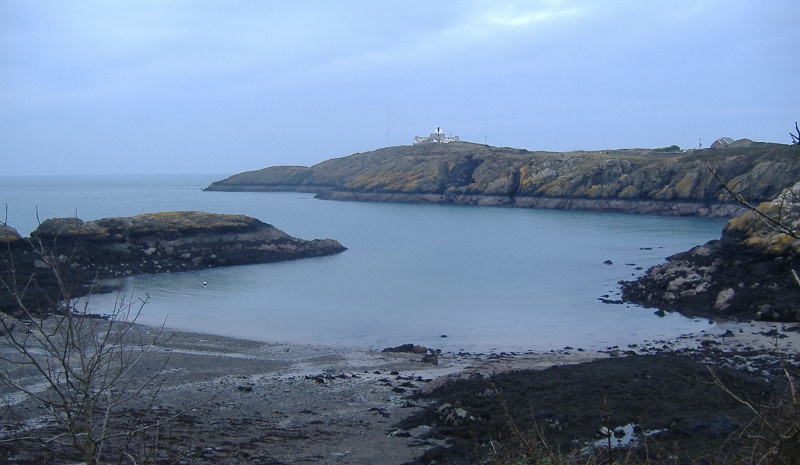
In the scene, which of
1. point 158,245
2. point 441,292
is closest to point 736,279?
point 441,292

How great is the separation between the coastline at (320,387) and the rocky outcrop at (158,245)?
42.5 ft

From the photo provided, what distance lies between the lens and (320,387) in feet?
47.3

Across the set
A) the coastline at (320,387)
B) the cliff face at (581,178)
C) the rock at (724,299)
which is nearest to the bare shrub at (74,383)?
the coastline at (320,387)

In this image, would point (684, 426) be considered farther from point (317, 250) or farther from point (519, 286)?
point (317, 250)

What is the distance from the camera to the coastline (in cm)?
1020

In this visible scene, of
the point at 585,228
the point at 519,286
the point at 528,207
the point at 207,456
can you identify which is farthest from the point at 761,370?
the point at 528,207

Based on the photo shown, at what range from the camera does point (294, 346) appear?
759 inches

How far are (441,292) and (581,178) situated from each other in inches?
2301

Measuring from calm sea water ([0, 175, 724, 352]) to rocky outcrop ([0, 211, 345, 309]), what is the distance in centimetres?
179

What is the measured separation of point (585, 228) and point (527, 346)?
4072cm

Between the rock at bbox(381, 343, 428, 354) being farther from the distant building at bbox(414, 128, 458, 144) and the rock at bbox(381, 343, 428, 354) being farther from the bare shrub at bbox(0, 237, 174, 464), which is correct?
the distant building at bbox(414, 128, 458, 144)

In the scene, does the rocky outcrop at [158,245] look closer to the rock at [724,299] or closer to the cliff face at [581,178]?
the rock at [724,299]

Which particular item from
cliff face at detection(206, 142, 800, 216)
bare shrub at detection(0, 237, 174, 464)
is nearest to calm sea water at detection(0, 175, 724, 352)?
bare shrub at detection(0, 237, 174, 464)

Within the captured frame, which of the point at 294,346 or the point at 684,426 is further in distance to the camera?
the point at 294,346
